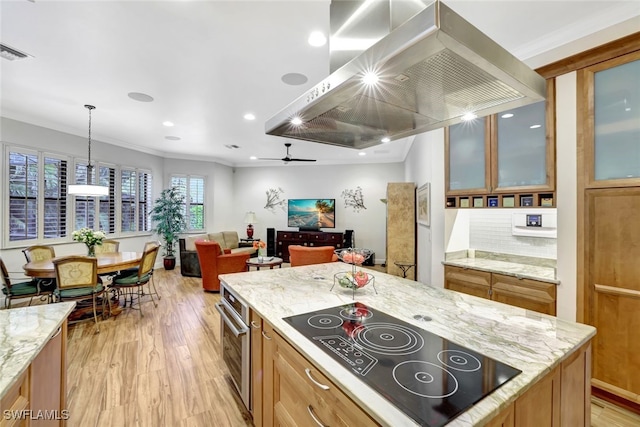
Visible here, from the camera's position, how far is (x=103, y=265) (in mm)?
3535

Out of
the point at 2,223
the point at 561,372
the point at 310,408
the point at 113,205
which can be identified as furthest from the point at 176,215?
the point at 561,372

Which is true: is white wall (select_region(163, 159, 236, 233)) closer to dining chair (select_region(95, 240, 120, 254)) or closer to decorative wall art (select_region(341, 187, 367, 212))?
dining chair (select_region(95, 240, 120, 254))

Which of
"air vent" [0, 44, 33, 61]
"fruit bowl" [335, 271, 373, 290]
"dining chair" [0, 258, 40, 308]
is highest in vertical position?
"air vent" [0, 44, 33, 61]

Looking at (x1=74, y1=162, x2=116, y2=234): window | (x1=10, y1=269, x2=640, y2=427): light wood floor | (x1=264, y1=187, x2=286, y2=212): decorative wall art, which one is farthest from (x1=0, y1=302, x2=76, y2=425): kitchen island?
(x1=264, y1=187, x2=286, y2=212): decorative wall art

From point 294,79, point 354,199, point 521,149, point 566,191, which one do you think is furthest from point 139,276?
point 354,199

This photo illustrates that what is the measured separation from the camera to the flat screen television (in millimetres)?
7746

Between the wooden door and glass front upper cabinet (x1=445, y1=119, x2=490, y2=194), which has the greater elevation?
glass front upper cabinet (x1=445, y1=119, x2=490, y2=194)

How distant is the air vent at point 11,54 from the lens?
8.09ft

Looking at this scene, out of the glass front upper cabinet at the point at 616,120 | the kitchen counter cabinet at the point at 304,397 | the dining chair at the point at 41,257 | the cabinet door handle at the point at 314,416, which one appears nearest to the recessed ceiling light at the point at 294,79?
the glass front upper cabinet at the point at 616,120

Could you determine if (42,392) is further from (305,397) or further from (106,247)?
(106,247)

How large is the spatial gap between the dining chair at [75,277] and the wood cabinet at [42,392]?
210 centimetres

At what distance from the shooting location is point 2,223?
405 centimetres

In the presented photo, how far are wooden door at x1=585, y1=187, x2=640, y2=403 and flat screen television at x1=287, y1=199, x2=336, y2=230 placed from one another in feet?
19.2

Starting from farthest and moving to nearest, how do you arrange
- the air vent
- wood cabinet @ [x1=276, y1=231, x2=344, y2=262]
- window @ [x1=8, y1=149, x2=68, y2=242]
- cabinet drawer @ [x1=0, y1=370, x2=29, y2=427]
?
wood cabinet @ [x1=276, y1=231, x2=344, y2=262]
window @ [x1=8, y1=149, x2=68, y2=242]
the air vent
cabinet drawer @ [x1=0, y1=370, x2=29, y2=427]
